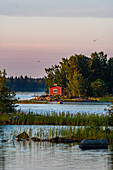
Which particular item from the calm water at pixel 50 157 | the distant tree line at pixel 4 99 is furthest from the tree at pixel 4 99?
the calm water at pixel 50 157

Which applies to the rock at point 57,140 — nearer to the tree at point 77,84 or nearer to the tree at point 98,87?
the tree at point 77,84

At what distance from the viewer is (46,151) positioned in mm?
28734

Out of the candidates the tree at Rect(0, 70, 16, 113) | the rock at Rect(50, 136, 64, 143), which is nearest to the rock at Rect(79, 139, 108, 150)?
the rock at Rect(50, 136, 64, 143)

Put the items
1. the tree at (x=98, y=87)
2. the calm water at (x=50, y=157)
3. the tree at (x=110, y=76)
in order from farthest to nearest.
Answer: the tree at (x=110, y=76) < the tree at (x=98, y=87) < the calm water at (x=50, y=157)

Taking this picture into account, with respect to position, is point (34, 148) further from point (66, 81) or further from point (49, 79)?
point (49, 79)

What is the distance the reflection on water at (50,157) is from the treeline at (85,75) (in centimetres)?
11930

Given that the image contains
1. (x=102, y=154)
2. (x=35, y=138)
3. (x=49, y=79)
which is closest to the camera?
(x=102, y=154)

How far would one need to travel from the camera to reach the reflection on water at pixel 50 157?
23125 millimetres

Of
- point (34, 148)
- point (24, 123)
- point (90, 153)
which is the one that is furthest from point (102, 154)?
point (24, 123)

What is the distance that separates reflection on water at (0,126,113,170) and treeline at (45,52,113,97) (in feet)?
391

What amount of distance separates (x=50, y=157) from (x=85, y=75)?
140 m

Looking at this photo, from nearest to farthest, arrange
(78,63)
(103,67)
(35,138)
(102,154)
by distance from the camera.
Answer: (102,154) → (35,138) → (78,63) → (103,67)

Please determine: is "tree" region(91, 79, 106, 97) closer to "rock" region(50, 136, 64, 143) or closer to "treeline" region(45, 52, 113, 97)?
"treeline" region(45, 52, 113, 97)

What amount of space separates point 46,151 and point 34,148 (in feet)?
4.76
